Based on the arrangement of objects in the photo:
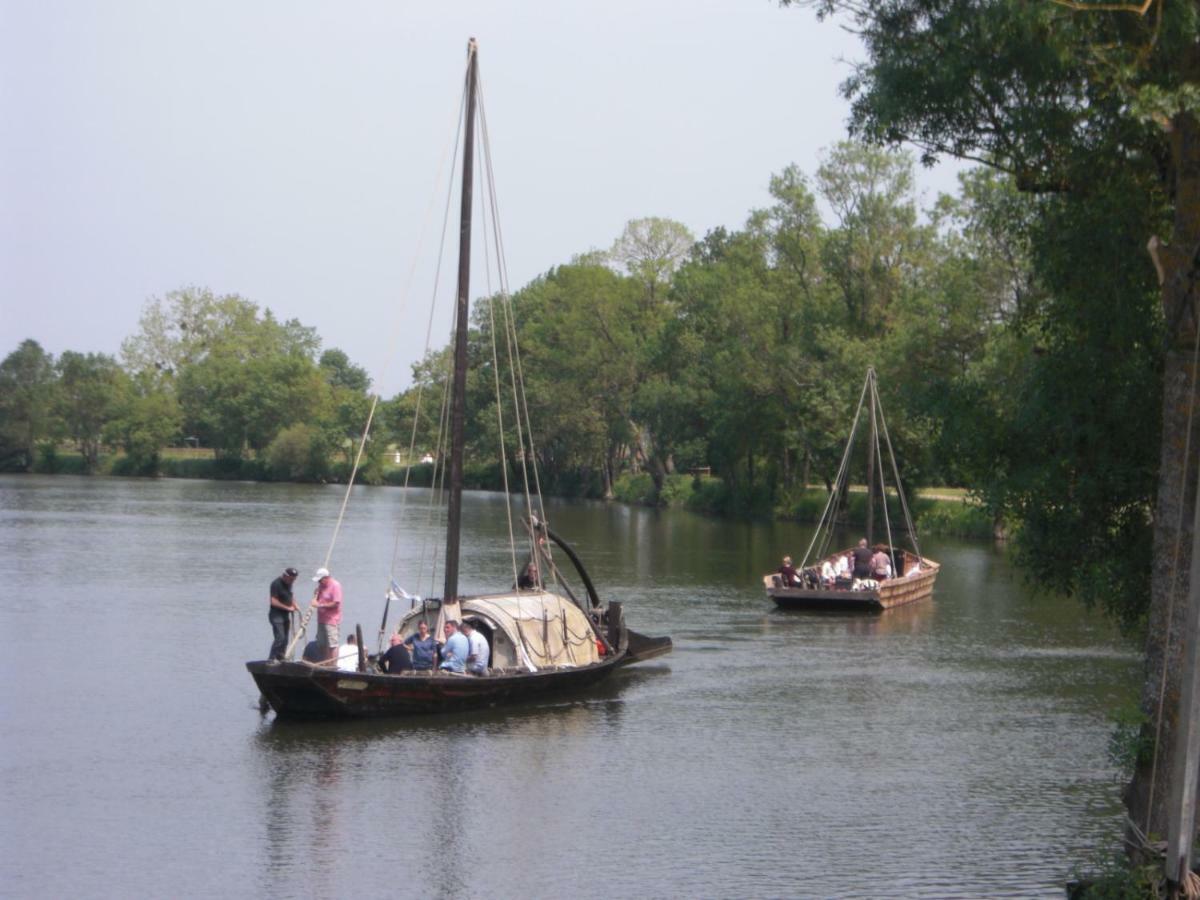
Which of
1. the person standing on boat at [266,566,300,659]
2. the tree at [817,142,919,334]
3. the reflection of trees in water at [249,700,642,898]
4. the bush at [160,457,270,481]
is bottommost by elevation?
the reflection of trees in water at [249,700,642,898]

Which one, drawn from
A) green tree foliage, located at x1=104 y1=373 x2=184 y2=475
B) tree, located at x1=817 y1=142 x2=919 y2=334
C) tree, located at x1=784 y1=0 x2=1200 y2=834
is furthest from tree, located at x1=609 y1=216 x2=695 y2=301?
tree, located at x1=784 y1=0 x2=1200 y2=834

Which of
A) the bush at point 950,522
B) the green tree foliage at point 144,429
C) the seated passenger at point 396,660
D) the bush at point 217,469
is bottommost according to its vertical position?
the seated passenger at point 396,660

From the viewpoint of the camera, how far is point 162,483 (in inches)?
5037

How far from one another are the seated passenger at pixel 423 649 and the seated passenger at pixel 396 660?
0.20 meters

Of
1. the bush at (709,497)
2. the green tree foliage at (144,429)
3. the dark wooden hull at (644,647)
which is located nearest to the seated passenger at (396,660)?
the dark wooden hull at (644,647)

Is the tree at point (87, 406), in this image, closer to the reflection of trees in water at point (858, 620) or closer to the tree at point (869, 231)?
the tree at point (869, 231)

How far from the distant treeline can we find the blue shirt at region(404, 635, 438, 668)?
30.1 feet

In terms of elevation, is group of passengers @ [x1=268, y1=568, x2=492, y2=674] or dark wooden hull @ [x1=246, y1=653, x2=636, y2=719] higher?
group of passengers @ [x1=268, y1=568, x2=492, y2=674]

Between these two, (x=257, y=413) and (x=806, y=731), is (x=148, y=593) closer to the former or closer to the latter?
(x=806, y=731)

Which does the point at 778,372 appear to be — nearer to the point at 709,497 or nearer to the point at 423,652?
the point at 709,497

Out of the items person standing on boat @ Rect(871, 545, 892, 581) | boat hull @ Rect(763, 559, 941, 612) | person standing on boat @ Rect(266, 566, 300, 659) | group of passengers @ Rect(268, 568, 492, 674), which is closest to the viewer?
→ group of passengers @ Rect(268, 568, 492, 674)

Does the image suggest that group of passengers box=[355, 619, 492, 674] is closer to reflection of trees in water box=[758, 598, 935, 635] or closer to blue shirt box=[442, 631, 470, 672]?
blue shirt box=[442, 631, 470, 672]

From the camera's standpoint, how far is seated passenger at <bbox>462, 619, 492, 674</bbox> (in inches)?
1029

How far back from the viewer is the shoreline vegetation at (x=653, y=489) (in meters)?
71.2
